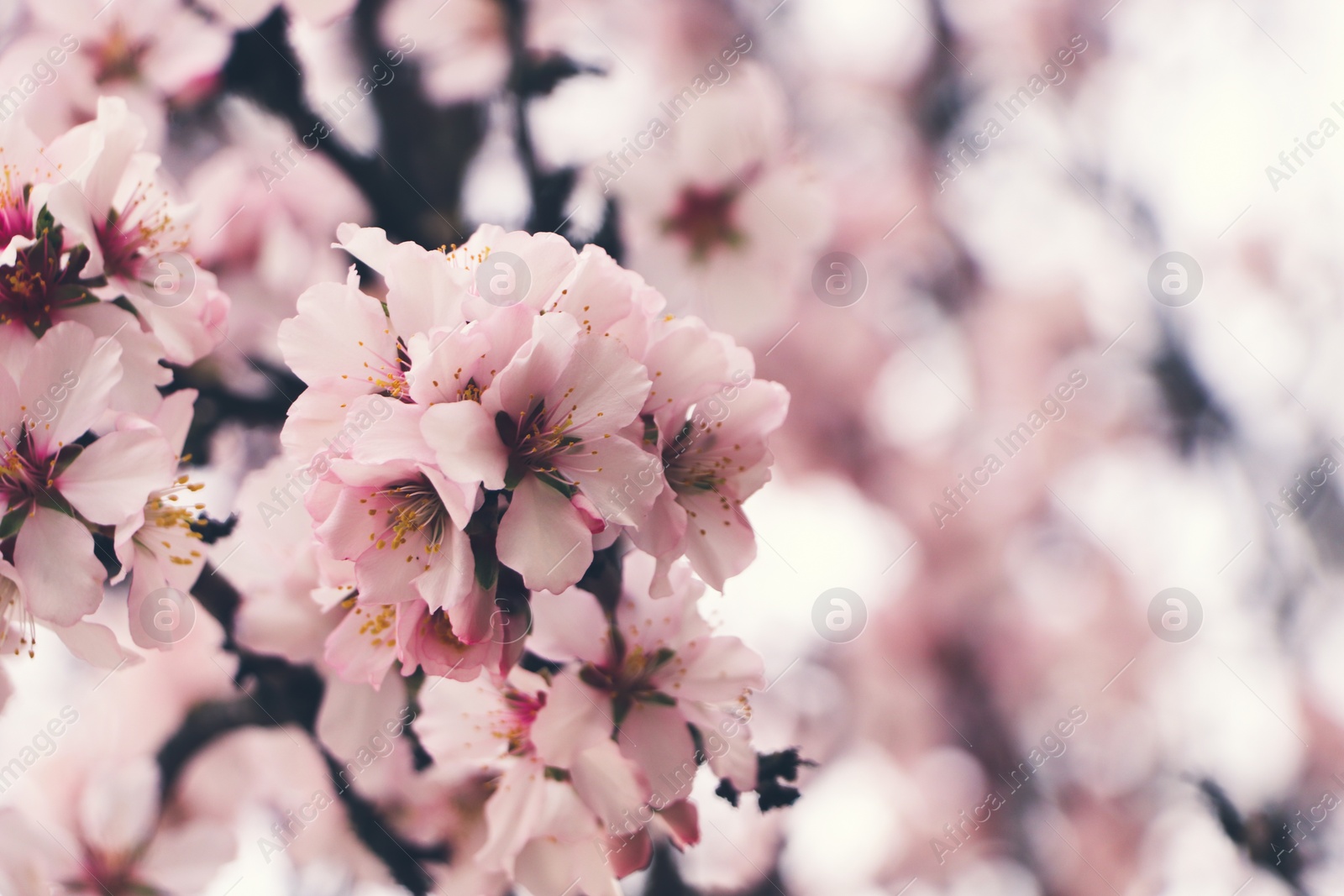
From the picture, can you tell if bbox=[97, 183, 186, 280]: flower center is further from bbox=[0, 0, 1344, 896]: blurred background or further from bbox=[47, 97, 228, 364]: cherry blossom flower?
bbox=[0, 0, 1344, 896]: blurred background

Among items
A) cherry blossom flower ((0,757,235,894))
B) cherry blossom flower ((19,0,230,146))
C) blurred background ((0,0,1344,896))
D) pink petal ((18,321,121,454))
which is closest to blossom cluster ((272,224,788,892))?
pink petal ((18,321,121,454))

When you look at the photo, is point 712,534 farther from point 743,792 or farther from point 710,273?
point 710,273

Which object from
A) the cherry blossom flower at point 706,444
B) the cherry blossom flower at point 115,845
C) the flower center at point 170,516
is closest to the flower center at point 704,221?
the cherry blossom flower at point 706,444

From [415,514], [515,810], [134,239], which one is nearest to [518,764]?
[515,810]

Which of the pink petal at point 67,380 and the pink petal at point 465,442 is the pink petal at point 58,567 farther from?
the pink petal at point 465,442

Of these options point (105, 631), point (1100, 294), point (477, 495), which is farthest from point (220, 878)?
point (1100, 294)

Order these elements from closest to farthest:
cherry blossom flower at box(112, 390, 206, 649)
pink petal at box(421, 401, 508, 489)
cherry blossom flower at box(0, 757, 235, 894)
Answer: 1. pink petal at box(421, 401, 508, 489)
2. cherry blossom flower at box(112, 390, 206, 649)
3. cherry blossom flower at box(0, 757, 235, 894)
